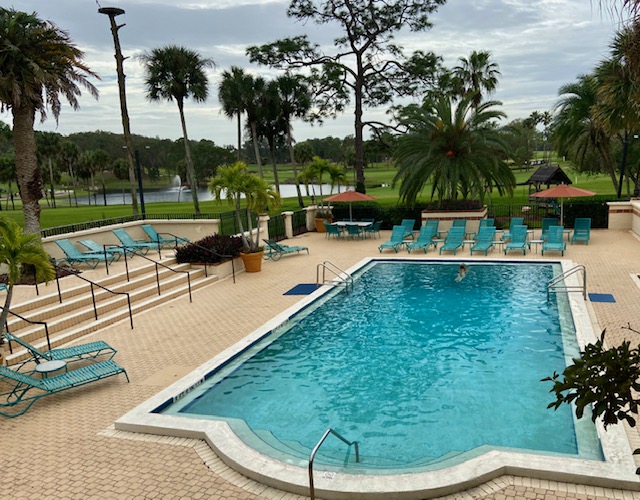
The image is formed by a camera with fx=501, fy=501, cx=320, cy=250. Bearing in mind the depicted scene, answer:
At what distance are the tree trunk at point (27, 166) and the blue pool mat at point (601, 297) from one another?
16156mm

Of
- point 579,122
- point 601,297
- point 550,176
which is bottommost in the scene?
point 601,297

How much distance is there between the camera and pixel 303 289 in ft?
49.1

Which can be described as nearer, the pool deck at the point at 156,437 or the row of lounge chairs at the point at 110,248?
the pool deck at the point at 156,437

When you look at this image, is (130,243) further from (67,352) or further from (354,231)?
(67,352)

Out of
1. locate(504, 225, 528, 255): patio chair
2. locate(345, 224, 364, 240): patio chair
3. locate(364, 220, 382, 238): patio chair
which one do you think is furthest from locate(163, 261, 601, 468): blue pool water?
locate(364, 220, 382, 238): patio chair

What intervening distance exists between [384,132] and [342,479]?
112 ft

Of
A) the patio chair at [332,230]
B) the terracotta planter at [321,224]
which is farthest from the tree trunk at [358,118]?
the patio chair at [332,230]

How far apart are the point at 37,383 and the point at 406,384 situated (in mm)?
5934

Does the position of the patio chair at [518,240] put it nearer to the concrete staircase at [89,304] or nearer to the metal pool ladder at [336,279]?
the metal pool ladder at [336,279]

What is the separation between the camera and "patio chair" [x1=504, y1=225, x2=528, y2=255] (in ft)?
61.3

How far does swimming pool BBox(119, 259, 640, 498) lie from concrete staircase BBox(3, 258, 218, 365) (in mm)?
4188

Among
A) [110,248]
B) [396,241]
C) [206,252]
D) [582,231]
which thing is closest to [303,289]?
[206,252]

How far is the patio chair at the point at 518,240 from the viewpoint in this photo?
61.3ft

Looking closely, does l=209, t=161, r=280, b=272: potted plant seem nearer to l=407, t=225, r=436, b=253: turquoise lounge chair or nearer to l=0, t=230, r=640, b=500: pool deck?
l=0, t=230, r=640, b=500: pool deck
